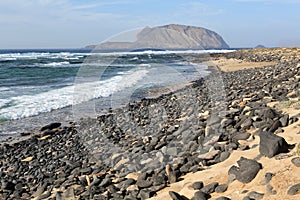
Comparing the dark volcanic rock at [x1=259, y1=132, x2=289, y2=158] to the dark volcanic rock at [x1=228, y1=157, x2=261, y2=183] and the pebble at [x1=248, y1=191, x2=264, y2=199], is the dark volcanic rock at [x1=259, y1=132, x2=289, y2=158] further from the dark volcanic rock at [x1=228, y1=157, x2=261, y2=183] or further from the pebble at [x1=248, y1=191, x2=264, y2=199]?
the pebble at [x1=248, y1=191, x2=264, y2=199]

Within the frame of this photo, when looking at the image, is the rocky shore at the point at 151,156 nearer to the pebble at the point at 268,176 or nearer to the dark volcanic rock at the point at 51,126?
the pebble at the point at 268,176

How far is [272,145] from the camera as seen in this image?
5441 millimetres

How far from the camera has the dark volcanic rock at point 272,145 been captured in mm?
5410

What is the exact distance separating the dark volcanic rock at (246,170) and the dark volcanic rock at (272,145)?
1.04 feet

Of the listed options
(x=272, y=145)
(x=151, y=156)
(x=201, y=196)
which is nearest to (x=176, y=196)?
(x=201, y=196)

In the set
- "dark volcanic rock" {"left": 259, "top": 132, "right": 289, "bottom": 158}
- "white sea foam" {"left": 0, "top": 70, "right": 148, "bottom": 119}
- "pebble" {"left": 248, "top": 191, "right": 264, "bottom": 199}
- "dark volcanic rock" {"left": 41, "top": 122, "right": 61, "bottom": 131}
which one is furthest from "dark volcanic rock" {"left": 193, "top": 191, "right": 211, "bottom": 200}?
"white sea foam" {"left": 0, "top": 70, "right": 148, "bottom": 119}

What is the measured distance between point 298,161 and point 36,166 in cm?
598

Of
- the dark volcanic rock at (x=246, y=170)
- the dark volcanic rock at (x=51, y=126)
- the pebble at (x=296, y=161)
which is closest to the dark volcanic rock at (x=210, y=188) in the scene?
the dark volcanic rock at (x=246, y=170)

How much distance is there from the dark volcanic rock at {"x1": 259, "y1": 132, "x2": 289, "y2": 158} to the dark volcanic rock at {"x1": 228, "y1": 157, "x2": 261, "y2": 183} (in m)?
Result: 0.32

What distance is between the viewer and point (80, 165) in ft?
27.3

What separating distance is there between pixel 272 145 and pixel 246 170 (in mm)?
582

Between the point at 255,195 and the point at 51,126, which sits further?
the point at 51,126

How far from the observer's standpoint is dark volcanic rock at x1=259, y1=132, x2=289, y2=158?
5410mm

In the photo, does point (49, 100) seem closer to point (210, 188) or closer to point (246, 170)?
point (210, 188)
